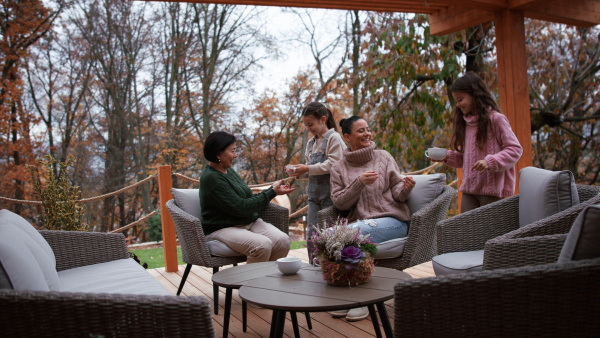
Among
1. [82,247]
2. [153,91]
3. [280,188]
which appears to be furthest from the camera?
[153,91]

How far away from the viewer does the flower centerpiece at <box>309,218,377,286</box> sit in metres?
1.98

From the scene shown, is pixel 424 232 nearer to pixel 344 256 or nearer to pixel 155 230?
pixel 344 256

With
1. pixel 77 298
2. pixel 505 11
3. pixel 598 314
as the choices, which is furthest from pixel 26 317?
pixel 505 11

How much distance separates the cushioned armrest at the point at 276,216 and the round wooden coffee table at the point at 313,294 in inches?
53.3

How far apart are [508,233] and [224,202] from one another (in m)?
1.81

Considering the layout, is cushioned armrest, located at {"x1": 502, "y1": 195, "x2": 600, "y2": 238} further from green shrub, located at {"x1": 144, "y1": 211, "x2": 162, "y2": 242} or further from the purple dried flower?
green shrub, located at {"x1": 144, "y1": 211, "x2": 162, "y2": 242}

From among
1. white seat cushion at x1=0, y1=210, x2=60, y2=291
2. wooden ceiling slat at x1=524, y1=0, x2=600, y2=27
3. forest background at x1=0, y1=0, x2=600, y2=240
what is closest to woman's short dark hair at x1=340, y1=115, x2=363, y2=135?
white seat cushion at x1=0, y1=210, x2=60, y2=291

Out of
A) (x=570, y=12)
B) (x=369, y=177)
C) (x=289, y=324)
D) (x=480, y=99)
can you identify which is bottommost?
(x=289, y=324)

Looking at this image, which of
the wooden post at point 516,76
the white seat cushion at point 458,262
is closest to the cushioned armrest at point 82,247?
the white seat cushion at point 458,262

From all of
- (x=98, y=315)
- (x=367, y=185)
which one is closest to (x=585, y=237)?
(x=98, y=315)

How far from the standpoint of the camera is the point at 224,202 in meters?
3.26

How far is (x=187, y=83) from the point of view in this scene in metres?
11.4

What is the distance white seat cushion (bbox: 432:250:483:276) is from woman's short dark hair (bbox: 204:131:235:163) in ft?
5.24

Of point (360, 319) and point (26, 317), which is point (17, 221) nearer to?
point (26, 317)
